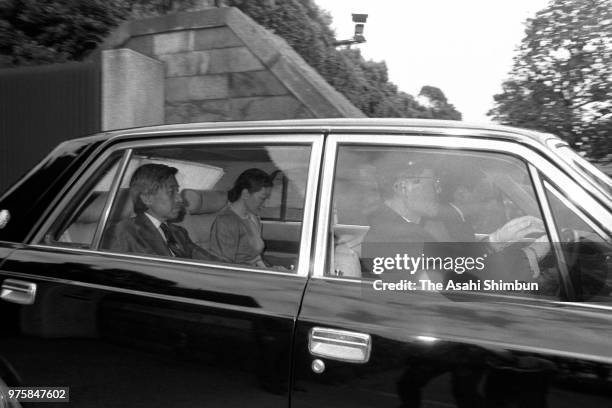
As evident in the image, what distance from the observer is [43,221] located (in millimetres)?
2553

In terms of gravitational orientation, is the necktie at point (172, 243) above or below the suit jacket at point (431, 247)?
below

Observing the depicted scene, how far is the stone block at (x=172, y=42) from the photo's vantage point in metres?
7.02

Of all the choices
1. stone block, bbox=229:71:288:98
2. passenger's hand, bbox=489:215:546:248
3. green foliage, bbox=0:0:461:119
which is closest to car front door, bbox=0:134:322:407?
passenger's hand, bbox=489:215:546:248

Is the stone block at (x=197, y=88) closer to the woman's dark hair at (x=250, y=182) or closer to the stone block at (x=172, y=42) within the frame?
the stone block at (x=172, y=42)

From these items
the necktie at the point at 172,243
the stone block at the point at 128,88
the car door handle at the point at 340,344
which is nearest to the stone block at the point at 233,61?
the stone block at the point at 128,88

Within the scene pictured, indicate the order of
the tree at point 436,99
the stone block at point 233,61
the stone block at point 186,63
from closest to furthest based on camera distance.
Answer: the stone block at point 233,61
the stone block at point 186,63
the tree at point 436,99

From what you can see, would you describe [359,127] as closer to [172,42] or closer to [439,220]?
[439,220]

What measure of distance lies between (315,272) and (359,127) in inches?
21.8

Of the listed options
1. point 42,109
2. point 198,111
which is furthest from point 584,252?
point 42,109

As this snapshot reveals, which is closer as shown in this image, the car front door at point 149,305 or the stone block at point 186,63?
the car front door at point 149,305

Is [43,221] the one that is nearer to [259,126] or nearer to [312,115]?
[259,126]

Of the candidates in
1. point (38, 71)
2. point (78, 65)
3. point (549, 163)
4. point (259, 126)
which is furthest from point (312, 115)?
point (549, 163)

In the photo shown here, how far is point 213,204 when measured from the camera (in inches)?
112

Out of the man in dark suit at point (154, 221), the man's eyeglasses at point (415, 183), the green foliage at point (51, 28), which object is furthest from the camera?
the green foliage at point (51, 28)
